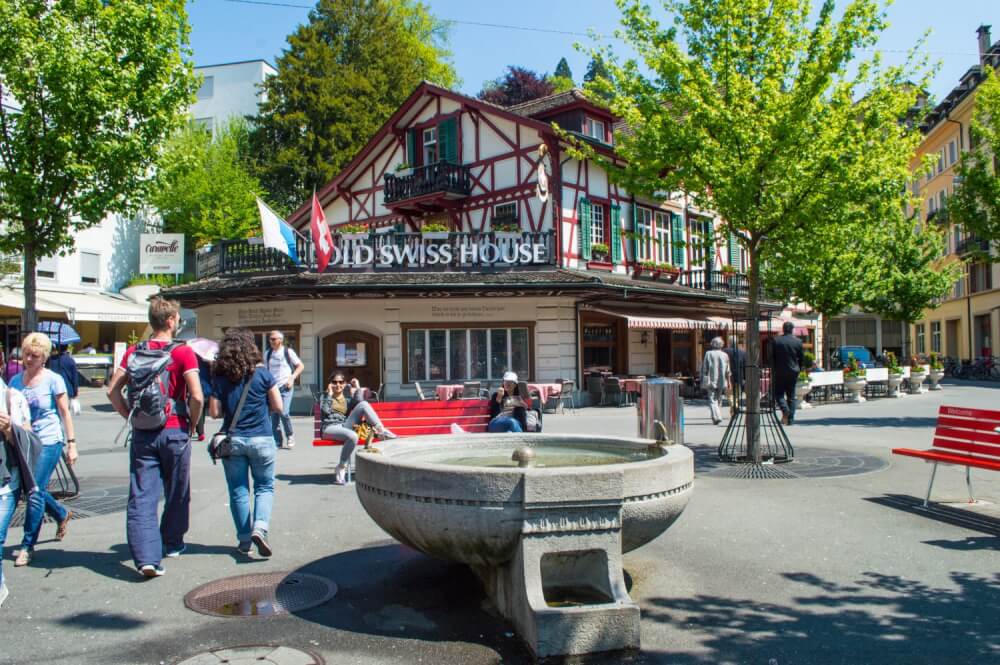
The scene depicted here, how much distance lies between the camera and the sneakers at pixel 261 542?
18.9 ft

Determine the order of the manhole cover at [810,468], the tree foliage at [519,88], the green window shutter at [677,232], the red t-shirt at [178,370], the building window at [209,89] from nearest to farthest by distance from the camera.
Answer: the red t-shirt at [178,370] → the manhole cover at [810,468] → the green window shutter at [677,232] → the tree foliage at [519,88] → the building window at [209,89]

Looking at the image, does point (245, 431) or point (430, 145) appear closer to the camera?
point (245, 431)

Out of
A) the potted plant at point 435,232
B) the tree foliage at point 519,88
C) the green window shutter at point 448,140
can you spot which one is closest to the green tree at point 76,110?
the potted plant at point 435,232

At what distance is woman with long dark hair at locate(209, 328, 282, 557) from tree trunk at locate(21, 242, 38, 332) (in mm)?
5085

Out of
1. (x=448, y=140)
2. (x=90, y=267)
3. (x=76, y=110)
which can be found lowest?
(x=76, y=110)

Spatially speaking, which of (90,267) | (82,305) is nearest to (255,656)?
(82,305)

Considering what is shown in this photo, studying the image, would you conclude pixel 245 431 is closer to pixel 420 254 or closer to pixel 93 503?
pixel 93 503

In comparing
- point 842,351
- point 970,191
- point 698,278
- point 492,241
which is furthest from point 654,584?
point 842,351

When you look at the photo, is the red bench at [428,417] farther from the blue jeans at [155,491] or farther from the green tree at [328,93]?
the green tree at [328,93]

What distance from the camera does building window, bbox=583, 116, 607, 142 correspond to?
958 inches

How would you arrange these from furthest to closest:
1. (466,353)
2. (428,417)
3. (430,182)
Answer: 1. (430,182)
2. (466,353)
3. (428,417)

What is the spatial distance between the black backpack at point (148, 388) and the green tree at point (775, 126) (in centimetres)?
703

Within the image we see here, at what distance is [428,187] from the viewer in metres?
23.6

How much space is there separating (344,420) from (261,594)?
15.4ft
